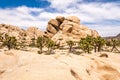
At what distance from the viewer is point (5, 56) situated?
19438 millimetres

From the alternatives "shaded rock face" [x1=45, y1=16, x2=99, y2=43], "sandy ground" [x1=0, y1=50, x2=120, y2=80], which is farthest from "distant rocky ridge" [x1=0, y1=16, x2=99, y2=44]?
"sandy ground" [x1=0, y1=50, x2=120, y2=80]

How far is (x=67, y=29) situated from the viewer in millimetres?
167750

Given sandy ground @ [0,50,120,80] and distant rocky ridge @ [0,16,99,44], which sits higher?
distant rocky ridge @ [0,16,99,44]

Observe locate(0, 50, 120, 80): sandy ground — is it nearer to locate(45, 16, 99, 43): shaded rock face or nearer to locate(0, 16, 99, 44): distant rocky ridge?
locate(0, 16, 99, 44): distant rocky ridge

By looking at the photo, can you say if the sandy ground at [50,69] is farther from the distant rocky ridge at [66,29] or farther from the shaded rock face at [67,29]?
the shaded rock face at [67,29]

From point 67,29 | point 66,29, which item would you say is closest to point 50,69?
point 67,29

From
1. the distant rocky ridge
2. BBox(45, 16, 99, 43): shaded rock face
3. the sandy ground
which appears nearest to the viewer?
the sandy ground

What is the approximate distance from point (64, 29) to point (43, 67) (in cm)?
15398

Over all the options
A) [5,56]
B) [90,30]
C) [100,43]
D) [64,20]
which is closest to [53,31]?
[64,20]

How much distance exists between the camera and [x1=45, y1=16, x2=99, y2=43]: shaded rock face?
161 m

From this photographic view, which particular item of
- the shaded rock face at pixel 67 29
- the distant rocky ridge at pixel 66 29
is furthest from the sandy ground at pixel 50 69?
the shaded rock face at pixel 67 29

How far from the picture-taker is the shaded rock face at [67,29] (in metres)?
161

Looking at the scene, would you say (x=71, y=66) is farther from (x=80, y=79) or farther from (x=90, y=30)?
(x=90, y=30)

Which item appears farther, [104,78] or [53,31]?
[53,31]
